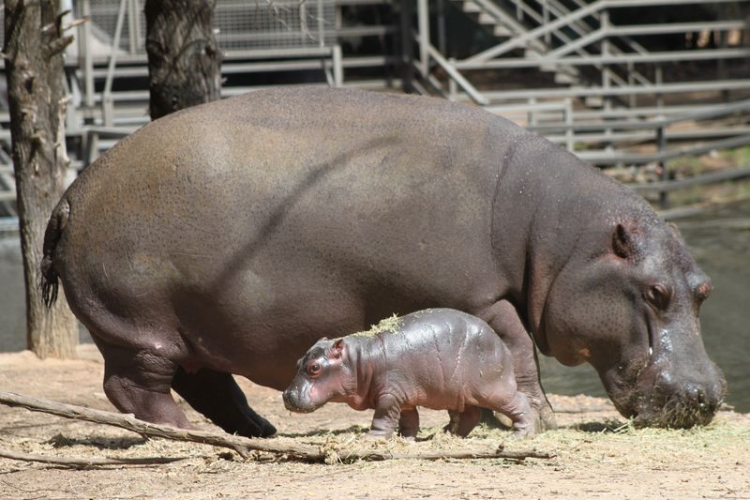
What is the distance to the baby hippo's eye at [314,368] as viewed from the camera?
5.15m

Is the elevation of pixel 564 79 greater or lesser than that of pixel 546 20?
lesser

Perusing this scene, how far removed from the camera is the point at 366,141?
5773 mm

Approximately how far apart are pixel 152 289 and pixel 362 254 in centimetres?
100

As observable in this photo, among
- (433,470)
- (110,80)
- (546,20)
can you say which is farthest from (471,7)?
(433,470)

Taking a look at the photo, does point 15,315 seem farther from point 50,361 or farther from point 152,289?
point 152,289

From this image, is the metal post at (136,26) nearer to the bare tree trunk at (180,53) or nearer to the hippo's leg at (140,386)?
the bare tree trunk at (180,53)

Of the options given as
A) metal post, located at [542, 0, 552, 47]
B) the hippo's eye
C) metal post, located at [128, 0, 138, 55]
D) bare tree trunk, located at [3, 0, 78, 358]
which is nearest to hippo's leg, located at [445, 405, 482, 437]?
the hippo's eye

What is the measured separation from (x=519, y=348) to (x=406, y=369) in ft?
2.25

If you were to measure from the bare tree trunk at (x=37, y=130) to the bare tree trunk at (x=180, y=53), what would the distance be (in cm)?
77

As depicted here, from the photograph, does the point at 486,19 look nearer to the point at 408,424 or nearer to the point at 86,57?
the point at 86,57

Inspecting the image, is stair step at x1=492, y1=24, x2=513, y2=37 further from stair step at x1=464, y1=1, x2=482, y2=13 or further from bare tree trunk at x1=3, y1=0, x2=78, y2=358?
bare tree trunk at x1=3, y1=0, x2=78, y2=358

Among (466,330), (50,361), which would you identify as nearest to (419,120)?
(466,330)

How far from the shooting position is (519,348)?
18.6 ft

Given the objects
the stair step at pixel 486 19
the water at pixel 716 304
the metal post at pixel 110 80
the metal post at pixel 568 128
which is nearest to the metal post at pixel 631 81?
the stair step at pixel 486 19
